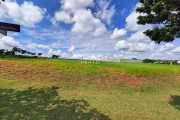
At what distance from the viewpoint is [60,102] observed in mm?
5355

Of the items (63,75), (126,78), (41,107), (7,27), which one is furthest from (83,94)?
(7,27)

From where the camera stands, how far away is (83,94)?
6.60m

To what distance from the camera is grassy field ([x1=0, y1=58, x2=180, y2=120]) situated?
4473mm

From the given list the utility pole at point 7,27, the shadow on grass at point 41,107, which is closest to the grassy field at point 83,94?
the shadow on grass at point 41,107

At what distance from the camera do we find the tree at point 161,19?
517cm

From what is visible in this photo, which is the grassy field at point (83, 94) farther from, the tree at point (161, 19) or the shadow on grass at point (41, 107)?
the tree at point (161, 19)

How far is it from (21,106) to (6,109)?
1.57 ft

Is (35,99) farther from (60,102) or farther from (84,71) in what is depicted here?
(84,71)

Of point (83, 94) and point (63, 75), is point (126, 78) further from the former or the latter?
point (63, 75)

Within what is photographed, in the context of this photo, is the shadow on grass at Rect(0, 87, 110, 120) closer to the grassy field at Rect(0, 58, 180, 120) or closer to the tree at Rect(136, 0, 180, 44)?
the grassy field at Rect(0, 58, 180, 120)

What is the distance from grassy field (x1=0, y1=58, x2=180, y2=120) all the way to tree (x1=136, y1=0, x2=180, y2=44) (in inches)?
128

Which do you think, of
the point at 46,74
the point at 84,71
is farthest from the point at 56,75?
→ the point at 84,71

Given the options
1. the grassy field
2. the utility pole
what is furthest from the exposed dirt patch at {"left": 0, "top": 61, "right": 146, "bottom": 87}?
the utility pole

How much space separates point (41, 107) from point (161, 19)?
21.3 feet
